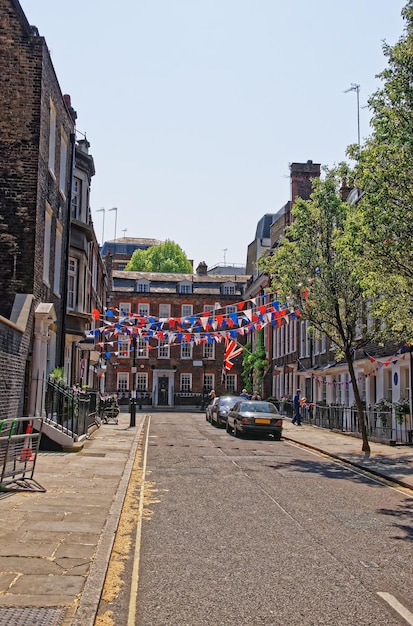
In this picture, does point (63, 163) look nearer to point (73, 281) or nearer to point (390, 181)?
point (73, 281)

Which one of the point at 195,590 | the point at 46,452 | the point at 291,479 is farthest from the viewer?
the point at 46,452

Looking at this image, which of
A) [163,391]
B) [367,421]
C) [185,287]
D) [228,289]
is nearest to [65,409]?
[367,421]

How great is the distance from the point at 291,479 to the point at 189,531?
5.63 m

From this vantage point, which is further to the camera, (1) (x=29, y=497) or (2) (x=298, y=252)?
(2) (x=298, y=252)

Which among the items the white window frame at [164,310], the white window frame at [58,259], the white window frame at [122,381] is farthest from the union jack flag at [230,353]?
the white window frame at [58,259]

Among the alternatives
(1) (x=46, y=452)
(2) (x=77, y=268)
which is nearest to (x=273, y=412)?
(2) (x=77, y=268)

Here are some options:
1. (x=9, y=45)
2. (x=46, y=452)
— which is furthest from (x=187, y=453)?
(x=9, y=45)

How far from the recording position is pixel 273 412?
25.0m

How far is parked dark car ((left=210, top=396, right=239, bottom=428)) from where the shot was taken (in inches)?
1189

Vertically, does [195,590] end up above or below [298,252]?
below

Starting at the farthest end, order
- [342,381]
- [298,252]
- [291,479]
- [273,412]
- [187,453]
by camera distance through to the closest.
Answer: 1. [342,381]
2. [273,412]
3. [298,252]
4. [187,453]
5. [291,479]

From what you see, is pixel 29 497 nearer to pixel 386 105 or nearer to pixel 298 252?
pixel 386 105

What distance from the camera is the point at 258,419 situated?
2412 centimetres

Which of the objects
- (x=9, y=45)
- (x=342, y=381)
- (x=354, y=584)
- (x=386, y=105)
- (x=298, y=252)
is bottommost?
(x=354, y=584)
